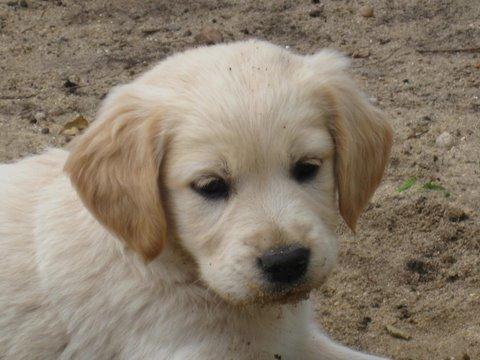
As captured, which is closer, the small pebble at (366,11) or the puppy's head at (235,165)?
the puppy's head at (235,165)

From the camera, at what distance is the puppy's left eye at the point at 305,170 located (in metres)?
4.17

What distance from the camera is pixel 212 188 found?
13.6 feet

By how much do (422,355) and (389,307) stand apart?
42 centimetres

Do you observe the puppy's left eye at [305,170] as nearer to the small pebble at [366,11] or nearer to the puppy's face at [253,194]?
the puppy's face at [253,194]

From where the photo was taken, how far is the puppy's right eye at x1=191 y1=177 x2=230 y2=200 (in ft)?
13.5

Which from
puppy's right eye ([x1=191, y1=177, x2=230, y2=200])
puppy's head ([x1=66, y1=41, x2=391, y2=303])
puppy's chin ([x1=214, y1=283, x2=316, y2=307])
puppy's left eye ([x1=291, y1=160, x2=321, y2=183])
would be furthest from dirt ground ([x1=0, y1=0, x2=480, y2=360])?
puppy's right eye ([x1=191, y1=177, x2=230, y2=200])

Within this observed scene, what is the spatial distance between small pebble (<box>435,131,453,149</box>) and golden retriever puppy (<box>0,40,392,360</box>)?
6.91 feet

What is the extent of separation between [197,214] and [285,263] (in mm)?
465

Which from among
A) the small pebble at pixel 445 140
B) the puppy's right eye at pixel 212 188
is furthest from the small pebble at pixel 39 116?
the puppy's right eye at pixel 212 188

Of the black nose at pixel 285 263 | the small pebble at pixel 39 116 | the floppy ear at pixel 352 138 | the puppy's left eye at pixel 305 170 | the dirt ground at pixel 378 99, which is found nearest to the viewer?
the black nose at pixel 285 263

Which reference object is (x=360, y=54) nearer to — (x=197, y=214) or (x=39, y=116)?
(x=39, y=116)

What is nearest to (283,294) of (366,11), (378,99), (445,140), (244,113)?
(244,113)

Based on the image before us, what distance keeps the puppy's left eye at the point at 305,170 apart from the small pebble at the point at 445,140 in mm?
2601

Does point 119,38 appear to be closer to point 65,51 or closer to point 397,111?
point 65,51
